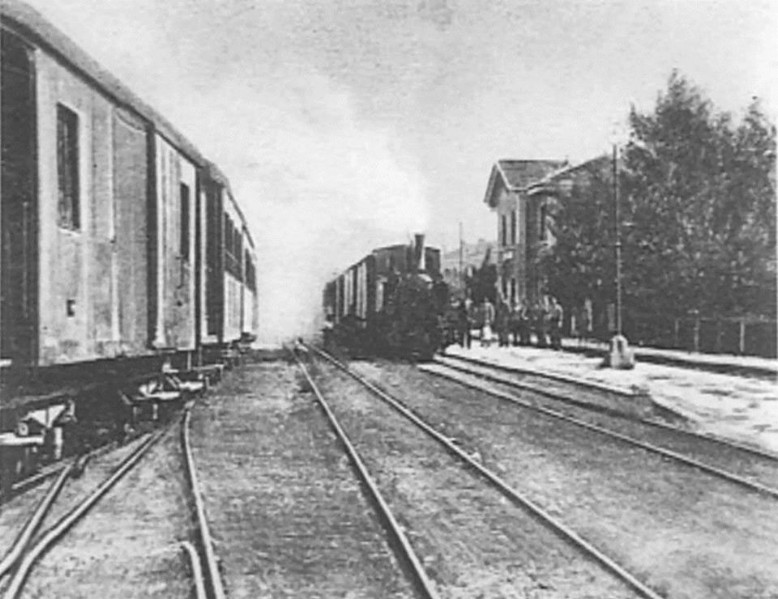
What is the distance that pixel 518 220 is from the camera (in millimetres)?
4199

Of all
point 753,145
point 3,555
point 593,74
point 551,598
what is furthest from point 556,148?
point 3,555

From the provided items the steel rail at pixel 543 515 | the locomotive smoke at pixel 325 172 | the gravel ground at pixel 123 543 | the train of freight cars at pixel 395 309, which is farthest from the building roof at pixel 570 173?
the train of freight cars at pixel 395 309

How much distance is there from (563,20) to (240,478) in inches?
71.4

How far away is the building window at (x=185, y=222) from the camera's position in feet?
15.3

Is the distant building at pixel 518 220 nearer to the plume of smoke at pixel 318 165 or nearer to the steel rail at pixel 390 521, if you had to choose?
the plume of smoke at pixel 318 165

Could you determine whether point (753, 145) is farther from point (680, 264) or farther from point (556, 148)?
point (556, 148)

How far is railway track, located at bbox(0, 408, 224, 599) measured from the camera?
2.49 m

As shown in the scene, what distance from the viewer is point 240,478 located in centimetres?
384

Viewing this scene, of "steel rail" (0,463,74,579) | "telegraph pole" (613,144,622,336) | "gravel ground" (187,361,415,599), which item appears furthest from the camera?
"telegraph pole" (613,144,622,336)

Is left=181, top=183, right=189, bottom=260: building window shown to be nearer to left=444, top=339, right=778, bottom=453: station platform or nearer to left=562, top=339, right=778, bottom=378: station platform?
left=444, top=339, right=778, bottom=453: station platform

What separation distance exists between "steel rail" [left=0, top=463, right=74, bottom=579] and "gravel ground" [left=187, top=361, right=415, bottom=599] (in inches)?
16.9

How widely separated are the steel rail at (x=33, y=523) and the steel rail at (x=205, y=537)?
0.39m

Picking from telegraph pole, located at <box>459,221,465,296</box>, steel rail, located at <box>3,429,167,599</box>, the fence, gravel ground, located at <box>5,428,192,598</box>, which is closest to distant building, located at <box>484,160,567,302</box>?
telegraph pole, located at <box>459,221,465,296</box>

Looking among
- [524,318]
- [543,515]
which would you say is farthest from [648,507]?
[524,318]
